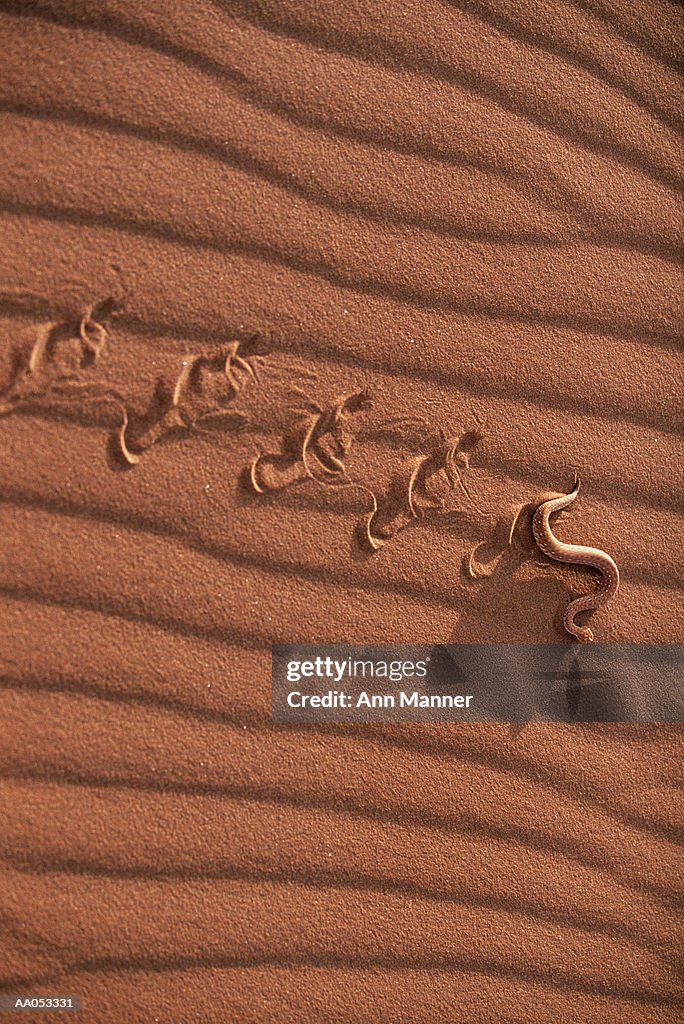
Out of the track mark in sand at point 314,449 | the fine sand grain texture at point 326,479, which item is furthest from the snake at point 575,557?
the track mark in sand at point 314,449

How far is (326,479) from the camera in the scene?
107cm

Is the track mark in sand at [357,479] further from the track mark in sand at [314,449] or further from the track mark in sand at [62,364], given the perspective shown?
the track mark in sand at [62,364]

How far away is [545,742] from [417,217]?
2.68 feet

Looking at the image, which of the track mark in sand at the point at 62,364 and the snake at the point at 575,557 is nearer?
the track mark in sand at the point at 62,364

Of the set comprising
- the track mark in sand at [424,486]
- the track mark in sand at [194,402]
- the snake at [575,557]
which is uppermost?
the track mark in sand at [194,402]

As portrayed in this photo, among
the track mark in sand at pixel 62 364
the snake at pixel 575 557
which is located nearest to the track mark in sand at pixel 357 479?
the snake at pixel 575 557

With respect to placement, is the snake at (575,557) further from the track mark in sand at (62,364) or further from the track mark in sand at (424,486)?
the track mark in sand at (62,364)

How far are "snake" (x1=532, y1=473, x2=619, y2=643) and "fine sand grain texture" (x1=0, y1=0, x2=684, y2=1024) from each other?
2 cm

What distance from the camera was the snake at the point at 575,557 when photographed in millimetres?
1102

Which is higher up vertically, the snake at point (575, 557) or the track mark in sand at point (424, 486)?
the track mark in sand at point (424, 486)

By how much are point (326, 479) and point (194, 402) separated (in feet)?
0.71

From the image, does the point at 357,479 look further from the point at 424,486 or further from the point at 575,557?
the point at 575,557

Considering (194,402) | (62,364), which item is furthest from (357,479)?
(62,364)

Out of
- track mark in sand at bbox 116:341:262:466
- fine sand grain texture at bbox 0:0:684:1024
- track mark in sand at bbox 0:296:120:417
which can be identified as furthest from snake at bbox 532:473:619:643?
track mark in sand at bbox 0:296:120:417
